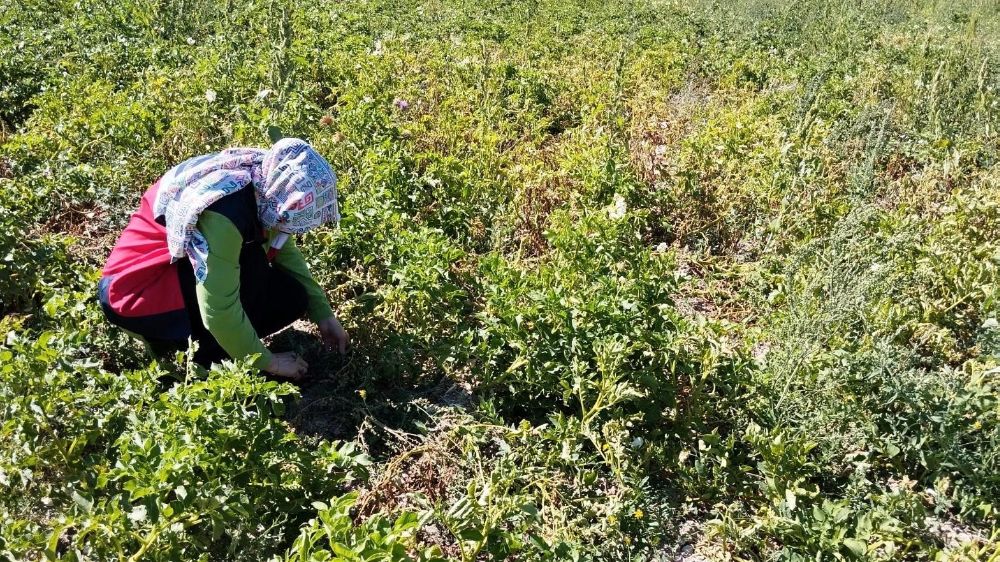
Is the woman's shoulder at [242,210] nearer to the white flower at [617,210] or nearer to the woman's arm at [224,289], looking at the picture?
the woman's arm at [224,289]

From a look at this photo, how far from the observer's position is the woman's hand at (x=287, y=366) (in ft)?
8.80

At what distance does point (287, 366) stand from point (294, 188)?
0.76 metres

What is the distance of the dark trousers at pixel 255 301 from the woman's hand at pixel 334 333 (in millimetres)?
118

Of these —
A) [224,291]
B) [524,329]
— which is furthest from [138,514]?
[524,329]

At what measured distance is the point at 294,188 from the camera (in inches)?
93.5

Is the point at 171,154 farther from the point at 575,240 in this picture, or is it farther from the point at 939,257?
the point at 939,257

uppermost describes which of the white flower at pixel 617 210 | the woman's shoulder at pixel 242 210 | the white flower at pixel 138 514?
the woman's shoulder at pixel 242 210

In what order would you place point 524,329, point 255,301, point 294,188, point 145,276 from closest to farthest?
point 294,188, point 145,276, point 524,329, point 255,301

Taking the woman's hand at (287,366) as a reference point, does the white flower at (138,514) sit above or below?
above

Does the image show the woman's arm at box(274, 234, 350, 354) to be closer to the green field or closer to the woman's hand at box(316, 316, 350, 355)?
the woman's hand at box(316, 316, 350, 355)

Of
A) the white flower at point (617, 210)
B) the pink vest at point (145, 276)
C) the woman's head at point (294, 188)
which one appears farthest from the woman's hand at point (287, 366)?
the white flower at point (617, 210)

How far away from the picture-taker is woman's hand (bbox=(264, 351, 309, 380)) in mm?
2682

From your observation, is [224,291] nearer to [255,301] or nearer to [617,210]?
[255,301]

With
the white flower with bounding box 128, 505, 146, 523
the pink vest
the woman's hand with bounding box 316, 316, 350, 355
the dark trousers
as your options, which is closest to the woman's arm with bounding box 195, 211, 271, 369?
the dark trousers
